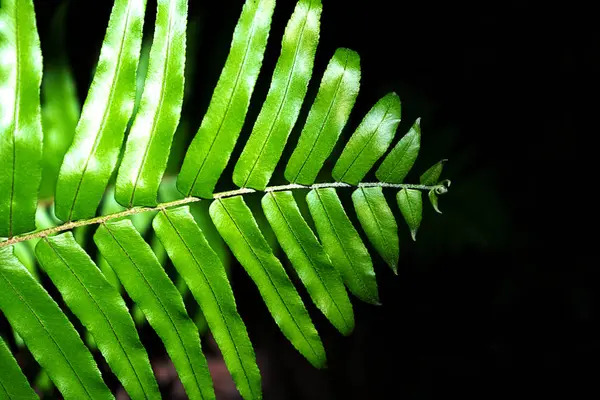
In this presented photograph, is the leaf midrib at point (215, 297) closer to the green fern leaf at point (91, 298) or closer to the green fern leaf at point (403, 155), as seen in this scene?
the green fern leaf at point (91, 298)

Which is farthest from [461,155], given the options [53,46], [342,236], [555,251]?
[53,46]

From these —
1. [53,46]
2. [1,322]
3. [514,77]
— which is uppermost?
[514,77]

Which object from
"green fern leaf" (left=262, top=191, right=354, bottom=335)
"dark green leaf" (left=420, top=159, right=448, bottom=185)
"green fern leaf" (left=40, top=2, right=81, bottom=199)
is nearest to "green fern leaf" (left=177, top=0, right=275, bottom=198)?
"green fern leaf" (left=262, top=191, right=354, bottom=335)

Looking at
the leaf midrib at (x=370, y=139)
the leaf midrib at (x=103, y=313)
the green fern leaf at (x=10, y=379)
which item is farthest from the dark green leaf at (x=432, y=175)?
the green fern leaf at (x=10, y=379)

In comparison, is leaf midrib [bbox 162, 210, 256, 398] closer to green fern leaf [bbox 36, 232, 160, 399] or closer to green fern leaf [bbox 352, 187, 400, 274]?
green fern leaf [bbox 36, 232, 160, 399]

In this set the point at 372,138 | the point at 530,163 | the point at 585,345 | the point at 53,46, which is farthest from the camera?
the point at 585,345

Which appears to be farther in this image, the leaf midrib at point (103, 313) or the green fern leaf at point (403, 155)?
the green fern leaf at point (403, 155)

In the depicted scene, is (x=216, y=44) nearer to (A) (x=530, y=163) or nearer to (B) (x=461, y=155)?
(B) (x=461, y=155)

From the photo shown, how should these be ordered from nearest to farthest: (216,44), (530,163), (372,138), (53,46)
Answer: (372,138)
(53,46)
(216,44)
(530,163)

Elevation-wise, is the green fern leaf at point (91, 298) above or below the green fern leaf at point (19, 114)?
below
